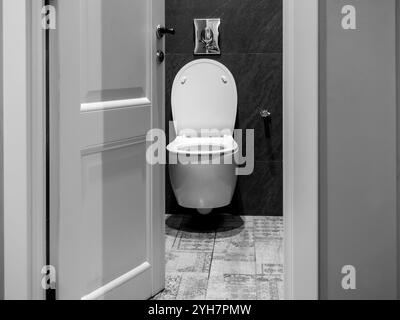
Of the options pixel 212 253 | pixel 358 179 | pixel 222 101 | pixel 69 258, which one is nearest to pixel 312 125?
pixel 358 179

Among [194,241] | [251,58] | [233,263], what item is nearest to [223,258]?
[233,263]

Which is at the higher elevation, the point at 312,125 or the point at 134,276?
the point at 312,125

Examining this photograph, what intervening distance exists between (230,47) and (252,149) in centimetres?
70

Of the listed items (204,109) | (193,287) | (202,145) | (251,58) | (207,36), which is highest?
(207,36)

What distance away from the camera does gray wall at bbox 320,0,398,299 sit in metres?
1.45

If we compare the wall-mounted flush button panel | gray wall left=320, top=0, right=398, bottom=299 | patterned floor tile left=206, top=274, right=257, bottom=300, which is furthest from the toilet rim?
gray wall left=320, top=0, right=398, bottom=299

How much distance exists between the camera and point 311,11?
57.4 inches

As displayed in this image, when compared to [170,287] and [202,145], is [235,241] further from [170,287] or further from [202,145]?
[170,287]

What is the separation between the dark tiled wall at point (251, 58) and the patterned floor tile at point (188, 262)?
91cm

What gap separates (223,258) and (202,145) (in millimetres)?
713

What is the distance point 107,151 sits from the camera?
194 centimetres

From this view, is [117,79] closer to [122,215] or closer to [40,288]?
[122,215]

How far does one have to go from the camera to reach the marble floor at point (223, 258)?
2379 mm

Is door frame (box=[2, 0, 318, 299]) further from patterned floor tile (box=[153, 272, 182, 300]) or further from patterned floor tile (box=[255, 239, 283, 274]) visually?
patterned floor tile (box=[255, 239, 283, 274])
